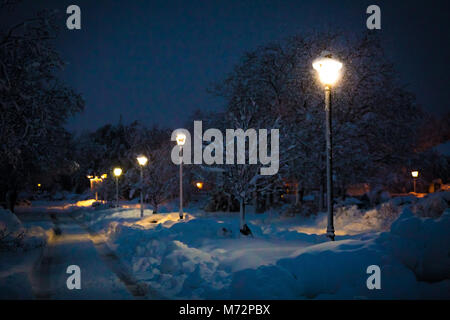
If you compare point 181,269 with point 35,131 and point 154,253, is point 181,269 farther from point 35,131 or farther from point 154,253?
point 35,131

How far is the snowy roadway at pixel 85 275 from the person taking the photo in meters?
7.71

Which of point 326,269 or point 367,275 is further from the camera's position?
point 326,269

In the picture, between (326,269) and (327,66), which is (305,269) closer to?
(326,269)

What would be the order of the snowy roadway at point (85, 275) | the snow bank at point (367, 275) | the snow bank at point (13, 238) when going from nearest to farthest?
the snow bank at point (367, 275), the snowy roadway at point (85, 275), the snow bank at point (13, 238)

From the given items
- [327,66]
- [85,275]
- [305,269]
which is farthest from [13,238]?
[327,66]

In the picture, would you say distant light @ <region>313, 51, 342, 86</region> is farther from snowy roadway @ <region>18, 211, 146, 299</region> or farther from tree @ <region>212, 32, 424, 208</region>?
tree @ <region>212, 32, 424, 208</region>

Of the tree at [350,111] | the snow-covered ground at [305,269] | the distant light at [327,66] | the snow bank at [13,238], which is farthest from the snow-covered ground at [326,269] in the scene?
the tree at [350,111]

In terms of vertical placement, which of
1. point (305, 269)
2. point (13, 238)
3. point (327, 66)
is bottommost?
point (13, 238)

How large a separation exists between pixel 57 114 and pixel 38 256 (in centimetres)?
639

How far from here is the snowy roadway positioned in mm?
7711

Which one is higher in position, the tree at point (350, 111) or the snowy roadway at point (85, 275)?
the tree at point (350, 111)

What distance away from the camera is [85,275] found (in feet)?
31.2

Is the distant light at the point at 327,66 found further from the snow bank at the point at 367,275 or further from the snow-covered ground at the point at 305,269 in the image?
the snow bank at the point at 367,275

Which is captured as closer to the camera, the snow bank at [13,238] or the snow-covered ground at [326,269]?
the snow-covered ground at [326,269]
